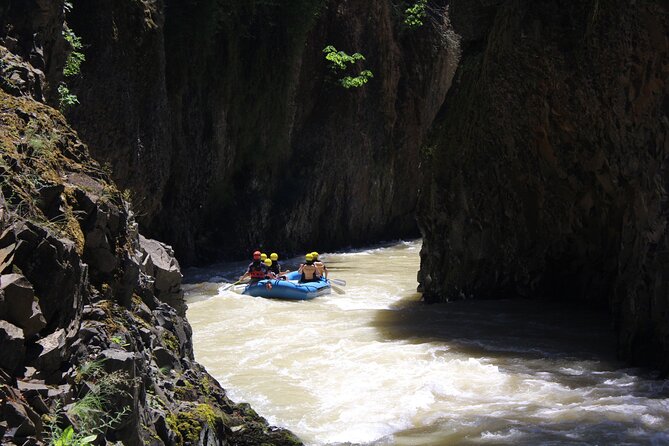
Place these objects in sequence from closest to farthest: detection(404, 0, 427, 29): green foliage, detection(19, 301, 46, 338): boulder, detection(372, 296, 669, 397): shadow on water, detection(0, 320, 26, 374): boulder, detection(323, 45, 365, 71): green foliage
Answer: detection(0, 320, 26, 374): boulder
detection(19, 301, 46, 338): boulder
detection(372, 296, 669, 397): shadow on water
detection(323, 45, 365, 71): green foliage
detection(404, 0, 427, 29): green foliage

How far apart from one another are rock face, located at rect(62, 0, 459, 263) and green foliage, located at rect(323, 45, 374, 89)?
364mm

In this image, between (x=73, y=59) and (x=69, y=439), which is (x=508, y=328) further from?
(x=69, y=439)

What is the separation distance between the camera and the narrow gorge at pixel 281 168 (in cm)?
456

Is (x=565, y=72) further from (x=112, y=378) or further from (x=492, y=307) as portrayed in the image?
(x=112, y=378)

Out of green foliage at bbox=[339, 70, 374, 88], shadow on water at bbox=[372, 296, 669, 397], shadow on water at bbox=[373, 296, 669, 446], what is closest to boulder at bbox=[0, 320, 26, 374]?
shadow on water at bbox=[373, 296, 669, 446]

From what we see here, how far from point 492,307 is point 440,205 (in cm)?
220

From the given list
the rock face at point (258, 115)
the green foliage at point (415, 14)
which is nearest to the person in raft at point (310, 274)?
the rock face at point (258, 115)

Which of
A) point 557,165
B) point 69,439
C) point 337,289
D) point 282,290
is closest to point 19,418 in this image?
point 69,439

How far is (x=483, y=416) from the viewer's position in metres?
8.29

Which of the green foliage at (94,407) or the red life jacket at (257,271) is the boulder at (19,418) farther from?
the red life jacket at (257,271)

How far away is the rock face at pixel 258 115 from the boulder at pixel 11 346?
11.1 metres

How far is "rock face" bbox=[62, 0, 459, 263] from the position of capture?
1602cm

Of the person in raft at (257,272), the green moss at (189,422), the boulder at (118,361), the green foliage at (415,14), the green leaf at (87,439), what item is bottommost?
the green moss at (189,422)

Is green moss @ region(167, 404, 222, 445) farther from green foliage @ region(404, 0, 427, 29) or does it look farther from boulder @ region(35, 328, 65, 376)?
green foliage @ region(404, 0, 427, 29)
